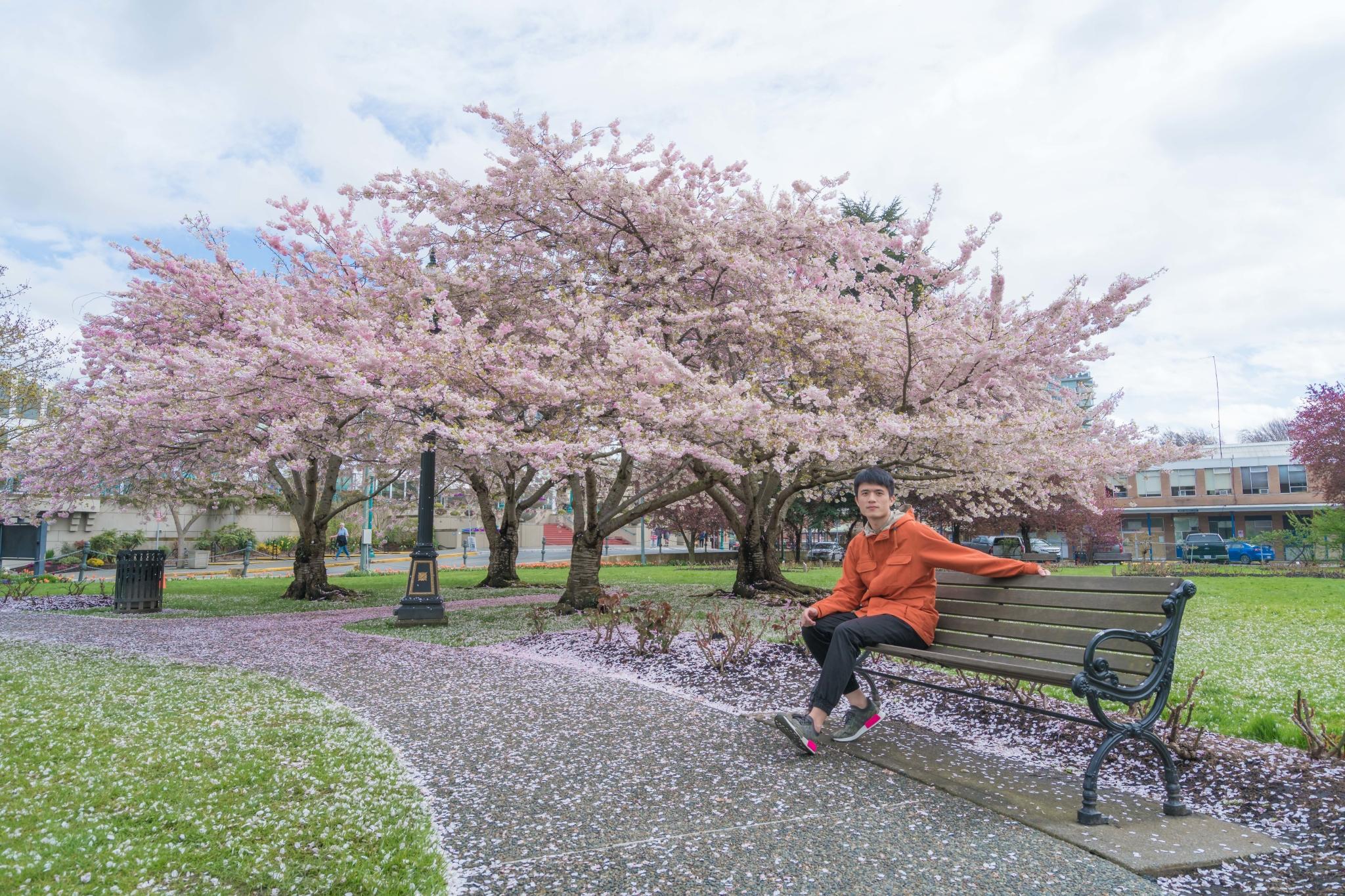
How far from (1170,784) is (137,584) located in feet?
47.9

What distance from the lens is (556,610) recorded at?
11516 millimetres

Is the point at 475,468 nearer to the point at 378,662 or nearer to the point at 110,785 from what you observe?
the point at 378,662

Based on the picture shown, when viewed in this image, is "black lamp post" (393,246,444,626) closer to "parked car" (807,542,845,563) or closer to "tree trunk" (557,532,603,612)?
"tree trunk" (557,532,603,612)

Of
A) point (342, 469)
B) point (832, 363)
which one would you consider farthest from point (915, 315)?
point (342, 469)

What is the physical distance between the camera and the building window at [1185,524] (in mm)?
53000

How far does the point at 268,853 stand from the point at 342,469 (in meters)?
16.4

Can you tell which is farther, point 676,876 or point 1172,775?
point 1172,775

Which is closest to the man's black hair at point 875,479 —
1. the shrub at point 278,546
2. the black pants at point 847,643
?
the black pants at point 847,643

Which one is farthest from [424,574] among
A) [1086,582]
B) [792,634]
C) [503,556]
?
[503,556]

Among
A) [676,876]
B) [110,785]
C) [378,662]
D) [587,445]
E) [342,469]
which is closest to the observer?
[676,876]

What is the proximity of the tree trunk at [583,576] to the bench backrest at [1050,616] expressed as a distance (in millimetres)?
7658

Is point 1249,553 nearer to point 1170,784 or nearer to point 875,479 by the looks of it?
point 875,479

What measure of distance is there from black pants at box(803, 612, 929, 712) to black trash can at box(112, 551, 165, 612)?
41.6 feet

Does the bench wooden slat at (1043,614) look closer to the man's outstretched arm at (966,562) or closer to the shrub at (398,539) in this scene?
the man's outstretched arm at (966,562)
